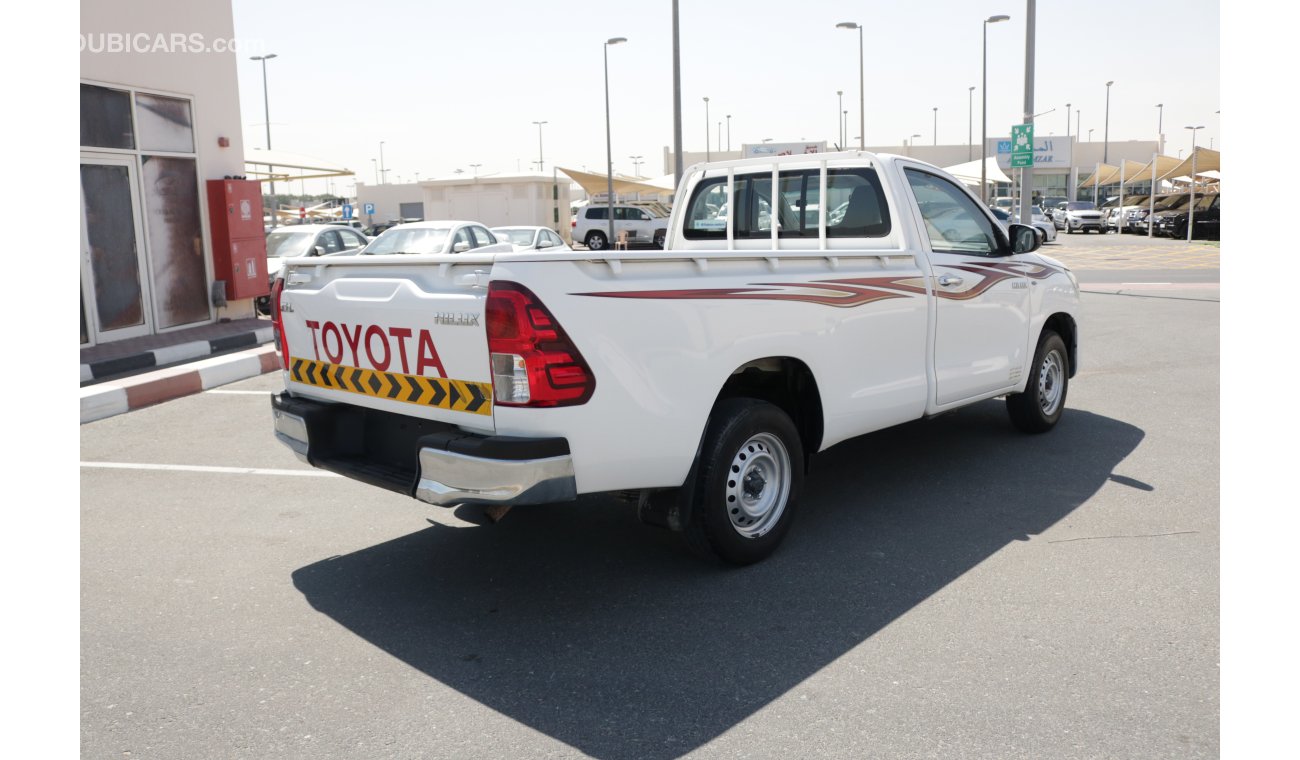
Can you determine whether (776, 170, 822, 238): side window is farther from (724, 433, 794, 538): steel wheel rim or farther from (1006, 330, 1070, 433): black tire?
(1006, 330, 1070, 433): black tire

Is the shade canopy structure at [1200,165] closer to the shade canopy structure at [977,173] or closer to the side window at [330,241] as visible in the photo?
the shade canopy structure at [977,173]

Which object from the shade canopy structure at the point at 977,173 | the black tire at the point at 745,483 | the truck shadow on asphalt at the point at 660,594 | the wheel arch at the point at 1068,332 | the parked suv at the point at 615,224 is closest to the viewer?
the truck shadow on asphalt at the point at 660,594

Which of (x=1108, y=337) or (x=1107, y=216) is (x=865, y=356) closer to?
(x=1108, y=337)

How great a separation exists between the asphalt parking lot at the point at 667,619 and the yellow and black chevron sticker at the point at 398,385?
88 centimetres

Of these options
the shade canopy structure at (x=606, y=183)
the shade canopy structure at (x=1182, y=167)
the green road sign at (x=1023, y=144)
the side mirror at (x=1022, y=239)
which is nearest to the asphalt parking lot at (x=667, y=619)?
the side mirror at (x=1022, y=239)

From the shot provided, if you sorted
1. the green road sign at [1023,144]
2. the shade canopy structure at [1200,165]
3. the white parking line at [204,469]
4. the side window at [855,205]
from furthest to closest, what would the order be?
the shade canopy structure at [1200,165] → the green road sign at [1023,144] → the white parking line at [204,469] → the side window at [855,205]

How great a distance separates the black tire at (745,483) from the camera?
4.27m

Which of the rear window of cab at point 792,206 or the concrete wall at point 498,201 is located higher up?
the concrete wall at point 498,201

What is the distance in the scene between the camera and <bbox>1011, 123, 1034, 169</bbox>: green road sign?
19422 millimetres

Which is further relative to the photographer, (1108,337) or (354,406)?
(1108,337)

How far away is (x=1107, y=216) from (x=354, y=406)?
5111cm

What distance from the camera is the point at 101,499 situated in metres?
5.99

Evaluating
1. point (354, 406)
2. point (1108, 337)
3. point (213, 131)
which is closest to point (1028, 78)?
point (1108, 337)

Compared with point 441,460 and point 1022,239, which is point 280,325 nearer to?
point 441,460
